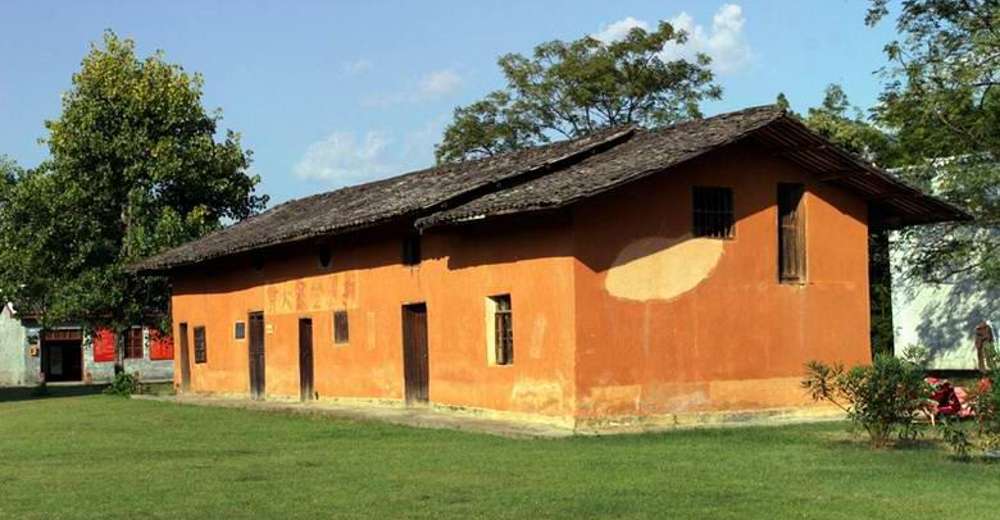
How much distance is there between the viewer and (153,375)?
51.7 meters

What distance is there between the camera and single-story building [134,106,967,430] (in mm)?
17109

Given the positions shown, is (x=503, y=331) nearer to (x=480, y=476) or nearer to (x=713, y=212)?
(x=713, y=212)

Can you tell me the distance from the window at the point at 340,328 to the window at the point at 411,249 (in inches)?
108

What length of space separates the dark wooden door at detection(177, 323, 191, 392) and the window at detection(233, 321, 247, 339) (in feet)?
11.3

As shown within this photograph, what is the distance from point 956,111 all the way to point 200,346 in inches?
734

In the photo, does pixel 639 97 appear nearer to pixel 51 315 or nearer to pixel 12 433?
pixel 51 315

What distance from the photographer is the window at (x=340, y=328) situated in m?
23.5

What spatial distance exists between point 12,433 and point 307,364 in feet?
23.2

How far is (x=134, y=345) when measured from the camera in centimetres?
5162

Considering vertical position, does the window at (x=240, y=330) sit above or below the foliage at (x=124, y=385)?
above

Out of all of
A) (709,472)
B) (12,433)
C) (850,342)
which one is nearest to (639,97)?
(850,342)

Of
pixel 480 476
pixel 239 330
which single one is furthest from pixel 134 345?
pixel 480 476

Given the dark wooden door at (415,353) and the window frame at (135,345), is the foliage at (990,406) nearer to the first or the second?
the dark wooden door at (415,353)

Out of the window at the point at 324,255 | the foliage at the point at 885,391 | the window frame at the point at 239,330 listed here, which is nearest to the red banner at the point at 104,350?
the window frame at the point at 239,330
